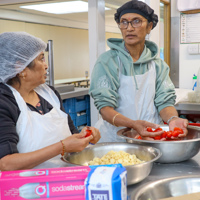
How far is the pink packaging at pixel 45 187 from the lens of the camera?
762 mm

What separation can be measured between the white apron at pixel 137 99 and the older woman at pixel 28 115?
539mm

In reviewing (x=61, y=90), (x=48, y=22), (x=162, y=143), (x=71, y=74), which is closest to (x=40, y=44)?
(x=162, y=143)

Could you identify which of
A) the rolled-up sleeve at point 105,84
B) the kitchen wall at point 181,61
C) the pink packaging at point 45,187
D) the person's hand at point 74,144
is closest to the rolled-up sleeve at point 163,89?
the rolled-up sleeve at point 105,84

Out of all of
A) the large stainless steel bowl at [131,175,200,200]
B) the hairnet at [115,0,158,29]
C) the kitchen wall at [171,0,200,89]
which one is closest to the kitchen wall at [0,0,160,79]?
the kitchen wall at [171,0,200,89]

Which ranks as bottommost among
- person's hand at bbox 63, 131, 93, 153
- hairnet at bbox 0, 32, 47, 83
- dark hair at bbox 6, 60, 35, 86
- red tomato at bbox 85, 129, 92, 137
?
person's hand at bbox 63, 131, 93, 153

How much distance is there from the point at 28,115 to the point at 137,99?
2.98ft

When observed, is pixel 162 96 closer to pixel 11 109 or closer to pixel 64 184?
pixel 11 109

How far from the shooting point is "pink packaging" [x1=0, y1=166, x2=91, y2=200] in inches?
30.0

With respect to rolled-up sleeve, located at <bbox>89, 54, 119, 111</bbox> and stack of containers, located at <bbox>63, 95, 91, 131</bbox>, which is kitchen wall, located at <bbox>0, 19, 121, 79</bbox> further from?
rolled-up sleeve, located at <bbox>89, 54, 119, 111</bbox>

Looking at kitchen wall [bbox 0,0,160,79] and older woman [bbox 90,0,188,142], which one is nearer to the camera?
older woman [bbox 90,0,188,142]

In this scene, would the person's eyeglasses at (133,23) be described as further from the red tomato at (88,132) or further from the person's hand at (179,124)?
the red tomato at (88,132)

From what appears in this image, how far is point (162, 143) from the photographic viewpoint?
4.64 ft

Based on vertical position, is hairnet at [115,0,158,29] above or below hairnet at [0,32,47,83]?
above

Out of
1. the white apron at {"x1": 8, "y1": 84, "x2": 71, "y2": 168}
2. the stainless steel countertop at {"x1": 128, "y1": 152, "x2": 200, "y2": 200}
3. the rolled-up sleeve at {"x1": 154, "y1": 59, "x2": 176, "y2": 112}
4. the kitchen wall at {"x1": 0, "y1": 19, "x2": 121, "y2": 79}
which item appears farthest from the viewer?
the kitchen wall at {"x1": 0, "y1": 19, "x2": 121, "y2": 79}
